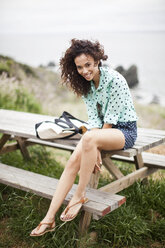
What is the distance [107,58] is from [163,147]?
10.2ft

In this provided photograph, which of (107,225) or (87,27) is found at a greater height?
(87,27)

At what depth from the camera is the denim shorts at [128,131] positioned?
2.67 meters

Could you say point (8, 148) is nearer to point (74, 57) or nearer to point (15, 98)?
point (74, 57)

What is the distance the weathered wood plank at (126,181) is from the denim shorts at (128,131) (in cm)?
50

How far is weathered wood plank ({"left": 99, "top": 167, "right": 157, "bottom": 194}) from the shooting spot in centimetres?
290

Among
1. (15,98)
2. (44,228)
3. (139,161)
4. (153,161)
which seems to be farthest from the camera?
(15,98)

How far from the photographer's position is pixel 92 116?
3146 mm

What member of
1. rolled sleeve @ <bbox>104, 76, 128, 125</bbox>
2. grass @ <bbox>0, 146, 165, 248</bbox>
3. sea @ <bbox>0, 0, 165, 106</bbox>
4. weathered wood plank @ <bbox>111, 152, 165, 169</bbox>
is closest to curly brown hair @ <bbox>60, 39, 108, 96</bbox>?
rolled sleeve @ <bbox>104, 76, 128, 125</bbox>

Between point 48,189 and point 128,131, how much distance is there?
0.94 metres

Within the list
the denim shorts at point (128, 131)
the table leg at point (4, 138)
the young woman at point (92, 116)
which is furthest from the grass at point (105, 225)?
the table leg at point (4, 138)

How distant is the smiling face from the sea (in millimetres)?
16093

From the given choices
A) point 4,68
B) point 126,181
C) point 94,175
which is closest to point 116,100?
point 94,175

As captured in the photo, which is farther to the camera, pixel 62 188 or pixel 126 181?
pixel 126 181

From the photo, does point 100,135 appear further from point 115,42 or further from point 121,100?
point 115,42
